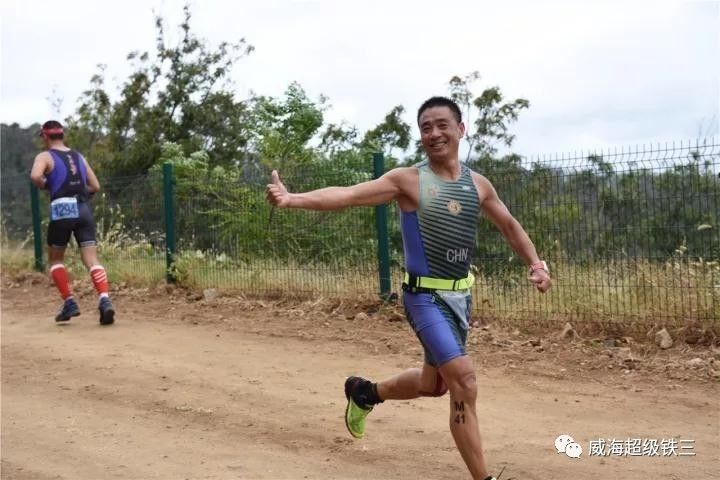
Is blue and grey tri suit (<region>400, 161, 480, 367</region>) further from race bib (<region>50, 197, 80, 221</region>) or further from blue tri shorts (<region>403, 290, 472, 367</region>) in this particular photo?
race bib (<region>50, 197, 80, 221</region>)

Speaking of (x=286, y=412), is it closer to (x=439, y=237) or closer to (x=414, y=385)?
(x=414, y=385)

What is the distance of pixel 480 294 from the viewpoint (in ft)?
30.4

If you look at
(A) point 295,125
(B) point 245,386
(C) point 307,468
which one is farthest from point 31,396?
(A) point 295,125

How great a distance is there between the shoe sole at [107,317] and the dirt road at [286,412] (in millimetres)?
380

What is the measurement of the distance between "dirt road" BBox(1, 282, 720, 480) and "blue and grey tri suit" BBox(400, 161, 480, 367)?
0.99m

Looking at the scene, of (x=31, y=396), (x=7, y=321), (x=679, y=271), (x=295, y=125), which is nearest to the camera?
(x=31, y=396)

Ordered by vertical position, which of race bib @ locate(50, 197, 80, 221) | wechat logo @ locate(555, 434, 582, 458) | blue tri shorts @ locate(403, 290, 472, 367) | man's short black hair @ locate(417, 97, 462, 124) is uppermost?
man's short black hair @ locate(417, 97, 462, 124)

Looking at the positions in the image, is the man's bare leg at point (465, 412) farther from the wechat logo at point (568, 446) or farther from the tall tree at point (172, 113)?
the tall tree at point (172, 113)

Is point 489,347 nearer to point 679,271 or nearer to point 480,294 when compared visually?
point 480,294

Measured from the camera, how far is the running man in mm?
9688

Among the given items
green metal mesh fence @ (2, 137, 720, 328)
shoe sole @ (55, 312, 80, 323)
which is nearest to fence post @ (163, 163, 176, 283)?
green metal mesh fence @ (2, 137, 720, 328)

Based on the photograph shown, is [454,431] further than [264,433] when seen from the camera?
No

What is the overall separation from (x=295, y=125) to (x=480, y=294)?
688 cm

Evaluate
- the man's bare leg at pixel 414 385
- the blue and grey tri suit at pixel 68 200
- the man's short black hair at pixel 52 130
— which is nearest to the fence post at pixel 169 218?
the blue and grey tri suit at pixel 68 200
